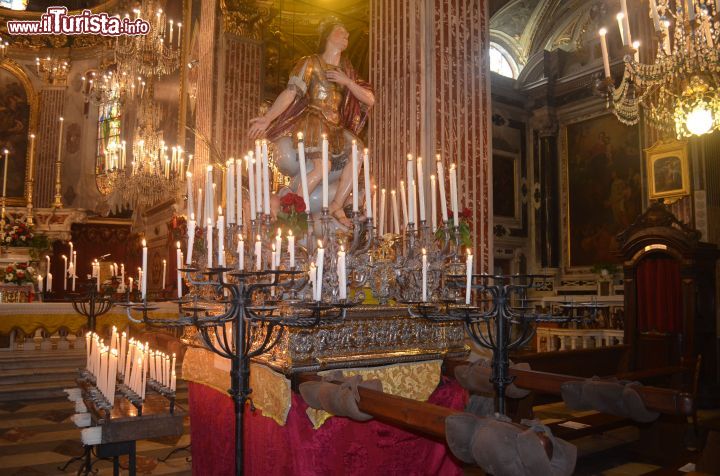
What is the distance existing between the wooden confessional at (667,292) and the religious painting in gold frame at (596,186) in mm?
4552

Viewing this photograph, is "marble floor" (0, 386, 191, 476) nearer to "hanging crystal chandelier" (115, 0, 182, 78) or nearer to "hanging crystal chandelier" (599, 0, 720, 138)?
"hanging crystal chandelier" (599, 0, 720, 138)

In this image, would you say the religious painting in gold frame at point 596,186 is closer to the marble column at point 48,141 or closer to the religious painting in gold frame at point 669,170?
the religious painting in gold frame at point 669,170

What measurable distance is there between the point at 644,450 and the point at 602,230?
10.5 metres

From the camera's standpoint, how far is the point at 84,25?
54.5ft

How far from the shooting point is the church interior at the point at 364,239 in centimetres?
286

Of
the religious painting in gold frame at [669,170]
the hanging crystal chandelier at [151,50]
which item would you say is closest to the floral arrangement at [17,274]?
the hanging crystal chandelier at [151,50]

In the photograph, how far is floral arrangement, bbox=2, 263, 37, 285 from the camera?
9.42m

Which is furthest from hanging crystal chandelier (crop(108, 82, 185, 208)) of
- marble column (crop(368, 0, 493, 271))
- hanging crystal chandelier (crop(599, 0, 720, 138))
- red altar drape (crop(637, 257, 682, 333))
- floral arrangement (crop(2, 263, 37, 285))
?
red altar drape (crop(637, 257, 682, 333))

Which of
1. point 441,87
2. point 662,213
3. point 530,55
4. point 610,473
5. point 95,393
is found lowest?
point 610,473

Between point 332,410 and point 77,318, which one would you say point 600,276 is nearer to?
point 77,318

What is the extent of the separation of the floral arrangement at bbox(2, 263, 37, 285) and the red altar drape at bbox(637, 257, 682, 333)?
10.3 m

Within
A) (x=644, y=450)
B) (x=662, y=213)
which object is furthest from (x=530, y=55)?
(x=644, y=450)

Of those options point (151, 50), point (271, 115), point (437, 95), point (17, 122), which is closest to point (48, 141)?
point (17, 122)

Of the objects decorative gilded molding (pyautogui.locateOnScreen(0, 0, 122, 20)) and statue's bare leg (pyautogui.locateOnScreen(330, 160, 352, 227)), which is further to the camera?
decorative gilded molding (pyautogui.locateOnScreen(0, 0, 122, 20))
